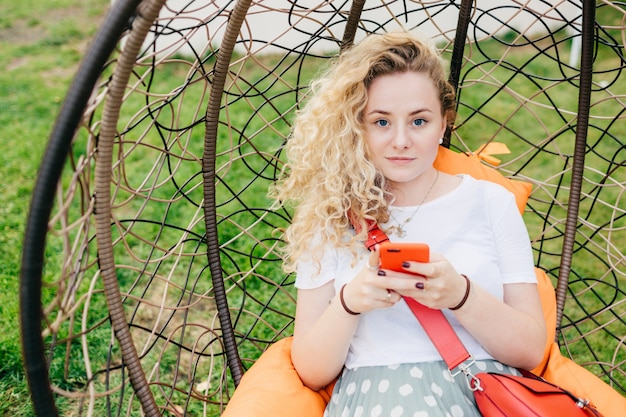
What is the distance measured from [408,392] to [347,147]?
508 mm

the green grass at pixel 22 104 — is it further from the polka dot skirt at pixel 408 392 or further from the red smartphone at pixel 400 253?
the red smartphone at pixel 400 253

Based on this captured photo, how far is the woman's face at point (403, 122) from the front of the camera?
1286 millimetres

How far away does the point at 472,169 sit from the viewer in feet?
5.36

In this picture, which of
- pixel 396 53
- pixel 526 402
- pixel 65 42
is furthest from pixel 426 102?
pixel 65 42

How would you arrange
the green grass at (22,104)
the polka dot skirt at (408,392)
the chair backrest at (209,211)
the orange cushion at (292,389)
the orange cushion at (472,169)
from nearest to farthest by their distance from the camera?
the chair backrest at (209,211) → the polka dot skirt at (408,392) → the orange cushion at (292,389) → the orange cushion at (472,169) → the green grass at (22,104)

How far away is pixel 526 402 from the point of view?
1.15 meters

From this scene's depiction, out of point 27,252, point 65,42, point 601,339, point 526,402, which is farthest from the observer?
point 65,42

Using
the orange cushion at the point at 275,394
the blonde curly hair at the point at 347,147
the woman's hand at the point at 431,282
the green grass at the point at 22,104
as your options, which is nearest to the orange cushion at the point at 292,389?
the orange cushion at the point at 275,394

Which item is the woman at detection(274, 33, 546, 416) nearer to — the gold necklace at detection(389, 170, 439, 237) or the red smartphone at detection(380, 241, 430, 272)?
the gold necklace at detection(389, 170, 439, 237)

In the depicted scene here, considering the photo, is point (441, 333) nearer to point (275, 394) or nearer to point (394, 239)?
point (394, 239)

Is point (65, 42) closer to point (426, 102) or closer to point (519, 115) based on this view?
point (519, 115)

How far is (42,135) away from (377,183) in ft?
7.80

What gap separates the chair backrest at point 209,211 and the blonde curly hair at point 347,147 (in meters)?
0.24

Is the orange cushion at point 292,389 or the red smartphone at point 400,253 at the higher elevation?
the red smartphone at point 400,253
